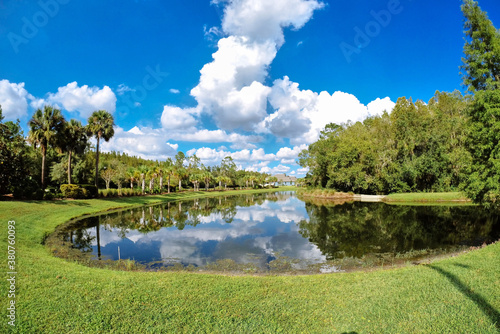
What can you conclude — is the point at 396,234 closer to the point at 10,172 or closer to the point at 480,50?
the point at 480,50

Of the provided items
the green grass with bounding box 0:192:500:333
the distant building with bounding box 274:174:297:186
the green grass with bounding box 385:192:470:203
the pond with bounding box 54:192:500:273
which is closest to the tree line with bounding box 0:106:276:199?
the pond with bounding box 54:192:500:273

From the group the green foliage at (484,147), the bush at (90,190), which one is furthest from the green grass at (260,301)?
the bush at (90,190)

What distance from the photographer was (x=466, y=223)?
64.2 feet

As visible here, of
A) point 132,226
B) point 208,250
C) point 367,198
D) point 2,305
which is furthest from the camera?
point 367,198

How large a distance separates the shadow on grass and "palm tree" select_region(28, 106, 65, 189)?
37140mm

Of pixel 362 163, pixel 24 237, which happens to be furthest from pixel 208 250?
pixel 362 163

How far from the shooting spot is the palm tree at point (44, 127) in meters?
29.4

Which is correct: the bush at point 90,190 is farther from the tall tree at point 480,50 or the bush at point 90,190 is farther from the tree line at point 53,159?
the tall tree at point 480,50

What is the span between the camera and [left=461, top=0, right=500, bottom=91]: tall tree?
47.4ft

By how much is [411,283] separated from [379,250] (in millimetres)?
6598

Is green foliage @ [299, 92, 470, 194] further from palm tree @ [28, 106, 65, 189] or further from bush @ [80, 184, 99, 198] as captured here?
palm tree @ [28, 106, 65, 189]

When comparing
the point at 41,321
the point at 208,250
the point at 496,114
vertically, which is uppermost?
the point at 496,114

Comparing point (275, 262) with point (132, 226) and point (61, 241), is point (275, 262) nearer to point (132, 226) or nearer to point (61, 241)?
point (61, 241)

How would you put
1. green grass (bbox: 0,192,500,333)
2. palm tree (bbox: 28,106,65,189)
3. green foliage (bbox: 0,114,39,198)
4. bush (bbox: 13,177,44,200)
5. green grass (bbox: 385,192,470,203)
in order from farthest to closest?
1. green grass (bbox: 385,192,470,203)
2. palm tree (bbox: 28,106,65,189)
3. bush (bbox: 13,177,44,200)
4. green foliage (bbox: 0,114,39,198)
5. green grass (bbox: 0,192,500,333)
